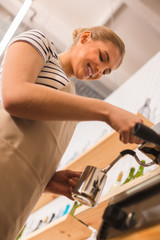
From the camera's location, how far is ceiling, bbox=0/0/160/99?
3.26m

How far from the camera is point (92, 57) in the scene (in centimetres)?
125

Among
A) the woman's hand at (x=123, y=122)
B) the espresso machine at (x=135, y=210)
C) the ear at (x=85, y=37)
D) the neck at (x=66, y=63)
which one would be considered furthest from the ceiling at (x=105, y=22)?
the espresso machine at (x=135, y=210)

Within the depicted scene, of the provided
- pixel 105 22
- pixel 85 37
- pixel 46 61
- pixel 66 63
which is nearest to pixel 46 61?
pixel 46 61

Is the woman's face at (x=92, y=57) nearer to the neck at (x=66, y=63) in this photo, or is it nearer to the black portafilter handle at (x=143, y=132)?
the neck at (x=66, y=63)

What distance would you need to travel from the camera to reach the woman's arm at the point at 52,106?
822mm

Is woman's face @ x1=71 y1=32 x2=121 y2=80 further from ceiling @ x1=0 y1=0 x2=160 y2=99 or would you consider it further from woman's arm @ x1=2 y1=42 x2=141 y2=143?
ceiling @ x1=0 y1=0 x2=160 y2=99

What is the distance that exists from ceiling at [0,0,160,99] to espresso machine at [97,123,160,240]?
2.65 m

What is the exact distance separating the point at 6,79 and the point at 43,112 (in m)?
0.16

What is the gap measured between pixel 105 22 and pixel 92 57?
252 centimetres

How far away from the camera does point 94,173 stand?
95 cm

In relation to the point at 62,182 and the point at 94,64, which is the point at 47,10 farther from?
the point at 62,182

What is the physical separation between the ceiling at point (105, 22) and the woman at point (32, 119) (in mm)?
2375

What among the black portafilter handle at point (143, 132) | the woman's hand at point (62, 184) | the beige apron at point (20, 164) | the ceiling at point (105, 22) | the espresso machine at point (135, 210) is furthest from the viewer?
the ceiling at point (105, 22)

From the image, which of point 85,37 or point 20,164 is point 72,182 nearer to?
point 20,164
